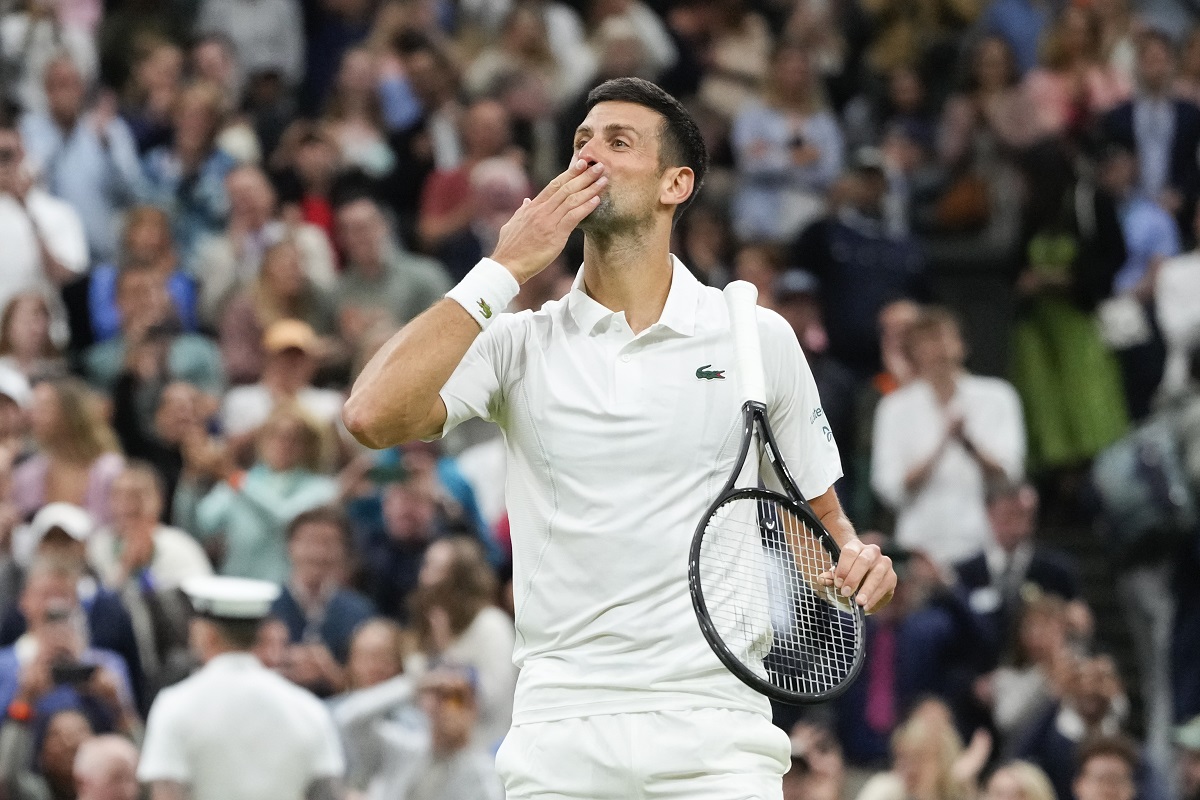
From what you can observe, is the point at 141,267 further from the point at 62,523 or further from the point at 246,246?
the point at 62,523

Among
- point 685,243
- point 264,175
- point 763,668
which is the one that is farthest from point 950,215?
point 763,668

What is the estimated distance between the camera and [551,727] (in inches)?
170

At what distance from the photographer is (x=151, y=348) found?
395 inches

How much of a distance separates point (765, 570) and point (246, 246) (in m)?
7.03

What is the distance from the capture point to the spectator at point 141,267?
10.7 metres

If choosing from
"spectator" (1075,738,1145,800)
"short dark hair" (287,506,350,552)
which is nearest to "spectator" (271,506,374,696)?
"short dark hair" (287,506,350,552)

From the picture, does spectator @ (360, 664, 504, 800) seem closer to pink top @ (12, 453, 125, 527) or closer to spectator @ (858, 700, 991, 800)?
spectator @ (858, 700, 991, 800)

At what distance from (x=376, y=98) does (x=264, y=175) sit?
1.12m

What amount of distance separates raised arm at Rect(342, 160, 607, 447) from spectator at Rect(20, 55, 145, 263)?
7355 millimetres

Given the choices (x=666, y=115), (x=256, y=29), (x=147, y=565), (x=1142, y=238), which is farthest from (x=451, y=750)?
(x=256, y=29)

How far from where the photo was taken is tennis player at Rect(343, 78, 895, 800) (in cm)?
429

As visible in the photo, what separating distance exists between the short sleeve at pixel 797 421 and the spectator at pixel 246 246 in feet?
20.9

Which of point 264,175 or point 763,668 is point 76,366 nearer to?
point 264,175

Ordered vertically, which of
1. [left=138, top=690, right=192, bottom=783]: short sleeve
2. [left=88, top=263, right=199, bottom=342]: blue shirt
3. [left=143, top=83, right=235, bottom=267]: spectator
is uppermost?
[left=143, top=83, right=235, bottom=267]: spectator
